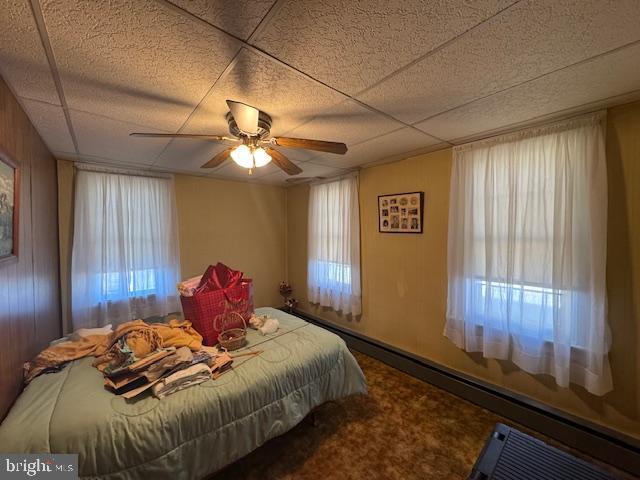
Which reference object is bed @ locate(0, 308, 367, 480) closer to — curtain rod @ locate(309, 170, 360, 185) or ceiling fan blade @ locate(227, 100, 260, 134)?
ceiling fan blade @ locate(227, 100, 260, 134)

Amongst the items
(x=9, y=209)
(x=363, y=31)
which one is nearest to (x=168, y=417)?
(x=9, y=209)

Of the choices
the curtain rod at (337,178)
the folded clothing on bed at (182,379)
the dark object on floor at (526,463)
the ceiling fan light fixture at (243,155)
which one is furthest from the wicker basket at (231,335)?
the curtain rod at (337,178)

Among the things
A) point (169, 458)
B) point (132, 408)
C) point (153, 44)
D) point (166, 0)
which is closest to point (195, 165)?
point (153, 44)

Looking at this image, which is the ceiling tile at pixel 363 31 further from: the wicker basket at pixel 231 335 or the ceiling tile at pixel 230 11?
the wicker basket at pixel 231 335

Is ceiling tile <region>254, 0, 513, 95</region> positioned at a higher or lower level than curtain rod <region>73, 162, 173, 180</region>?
higher

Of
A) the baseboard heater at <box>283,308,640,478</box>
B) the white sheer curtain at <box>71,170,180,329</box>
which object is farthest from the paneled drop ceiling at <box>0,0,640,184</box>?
the baseboard heater at <box>283,308,640,478</box>

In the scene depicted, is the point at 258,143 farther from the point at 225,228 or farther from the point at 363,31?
the point at 225,228

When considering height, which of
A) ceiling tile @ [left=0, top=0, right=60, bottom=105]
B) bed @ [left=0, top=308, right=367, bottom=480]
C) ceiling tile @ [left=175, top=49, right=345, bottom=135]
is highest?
ceiling tile @ [left=175, top=49, right=345, bottom=135]

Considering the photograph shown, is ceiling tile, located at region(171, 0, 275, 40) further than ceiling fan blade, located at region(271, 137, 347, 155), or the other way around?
ceiling fan blade, located at region(271, 137, 347, 155)

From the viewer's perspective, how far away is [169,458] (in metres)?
1.15

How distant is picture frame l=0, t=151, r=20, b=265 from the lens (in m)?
1.20

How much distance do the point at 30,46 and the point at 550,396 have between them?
3574 mm

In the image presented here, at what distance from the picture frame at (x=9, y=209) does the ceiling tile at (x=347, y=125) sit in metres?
1.60

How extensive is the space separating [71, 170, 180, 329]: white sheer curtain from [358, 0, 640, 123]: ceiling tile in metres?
2.78
